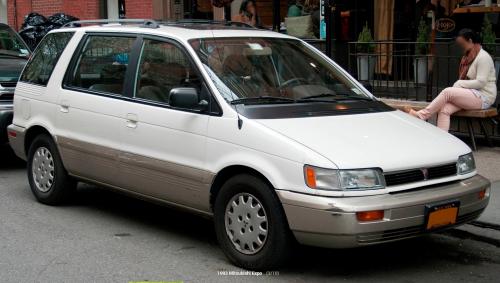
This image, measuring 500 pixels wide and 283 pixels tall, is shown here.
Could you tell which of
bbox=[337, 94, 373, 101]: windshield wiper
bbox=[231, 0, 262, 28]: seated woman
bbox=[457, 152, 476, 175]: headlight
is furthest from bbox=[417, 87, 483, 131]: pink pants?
bbox=[231, 0, 262, 28]: seated woman

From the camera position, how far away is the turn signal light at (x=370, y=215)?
4672mm

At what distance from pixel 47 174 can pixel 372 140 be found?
3600 mm

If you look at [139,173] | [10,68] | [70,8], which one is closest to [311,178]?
[139,173]

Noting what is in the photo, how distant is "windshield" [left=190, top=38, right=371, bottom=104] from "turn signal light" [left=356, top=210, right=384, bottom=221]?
1353 mm

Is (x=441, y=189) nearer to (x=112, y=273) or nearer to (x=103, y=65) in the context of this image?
(x=112, y=273)

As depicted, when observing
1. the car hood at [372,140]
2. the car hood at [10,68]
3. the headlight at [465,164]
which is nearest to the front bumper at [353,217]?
the car hood at [372,140]

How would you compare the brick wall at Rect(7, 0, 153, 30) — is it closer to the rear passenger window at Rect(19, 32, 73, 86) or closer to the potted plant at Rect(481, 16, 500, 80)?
the potted plant at Rect(481, 16, 500, 80)

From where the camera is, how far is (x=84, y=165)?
666 centimetres

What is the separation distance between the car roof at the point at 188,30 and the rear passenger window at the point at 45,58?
41 cm

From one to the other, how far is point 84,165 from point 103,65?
37.3 inches

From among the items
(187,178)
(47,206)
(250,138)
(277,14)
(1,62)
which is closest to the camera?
(250,138)

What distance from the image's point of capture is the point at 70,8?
18719 mm

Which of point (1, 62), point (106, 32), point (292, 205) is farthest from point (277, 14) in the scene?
point (292, 205)

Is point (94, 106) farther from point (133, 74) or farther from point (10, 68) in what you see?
point (10, 68)
